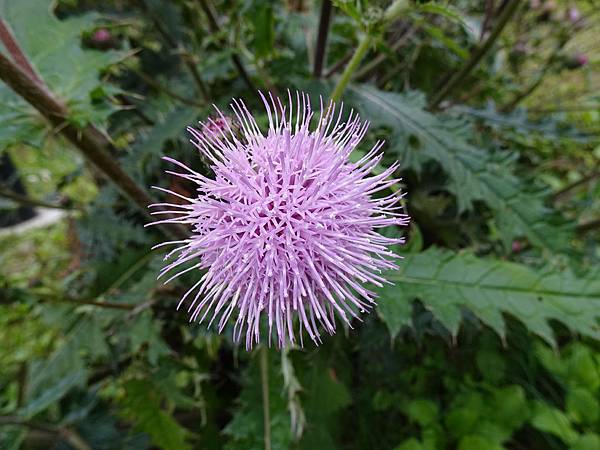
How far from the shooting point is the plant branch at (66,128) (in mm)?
972

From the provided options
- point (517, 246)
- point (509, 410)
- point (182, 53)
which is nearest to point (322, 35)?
point (182, 53)

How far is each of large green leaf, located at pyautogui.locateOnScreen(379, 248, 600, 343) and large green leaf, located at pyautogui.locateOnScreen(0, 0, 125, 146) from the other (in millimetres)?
970

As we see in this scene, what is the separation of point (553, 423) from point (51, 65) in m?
2.11

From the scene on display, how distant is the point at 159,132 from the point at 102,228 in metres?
0.58

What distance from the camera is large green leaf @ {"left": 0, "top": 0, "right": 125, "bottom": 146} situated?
1103 mm

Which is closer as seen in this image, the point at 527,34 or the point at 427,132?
the point at 427,132

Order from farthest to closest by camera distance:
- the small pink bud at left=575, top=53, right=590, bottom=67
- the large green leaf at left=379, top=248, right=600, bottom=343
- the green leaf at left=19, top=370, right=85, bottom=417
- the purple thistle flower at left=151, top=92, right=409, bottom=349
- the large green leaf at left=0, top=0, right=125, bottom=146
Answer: the small pink bud at left=575, top=53, right=590, bottom=67
the green leaf at left=19, top=370, right=85, bottom=417
the large green leaf at left=379, top=248, right=600, bottom=343
the large green leaf at left=0, top=0, right=125, bottom=146
the purple thistle flower at left=151, top=92, right=409, bottom=349

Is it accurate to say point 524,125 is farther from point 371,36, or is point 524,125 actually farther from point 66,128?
point 66,128

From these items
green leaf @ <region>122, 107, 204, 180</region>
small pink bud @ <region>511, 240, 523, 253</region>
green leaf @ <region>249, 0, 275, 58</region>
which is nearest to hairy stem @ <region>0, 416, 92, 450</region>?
green leaf @ <region>122, 107, 204, 180</region>

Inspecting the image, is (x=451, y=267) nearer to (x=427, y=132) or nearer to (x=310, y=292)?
(x=427, y=132)

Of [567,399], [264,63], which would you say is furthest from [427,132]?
[567,399]

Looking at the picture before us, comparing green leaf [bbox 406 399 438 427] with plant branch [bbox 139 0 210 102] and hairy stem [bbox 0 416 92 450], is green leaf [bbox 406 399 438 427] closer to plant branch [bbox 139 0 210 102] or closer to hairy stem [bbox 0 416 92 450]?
hairy stem [bbox 0 416 92 450]

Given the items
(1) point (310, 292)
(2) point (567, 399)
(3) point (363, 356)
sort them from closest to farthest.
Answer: (1) point (310, 292) → (3) point (363, 356) → (2) point (567, 399)

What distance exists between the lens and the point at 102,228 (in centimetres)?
180
